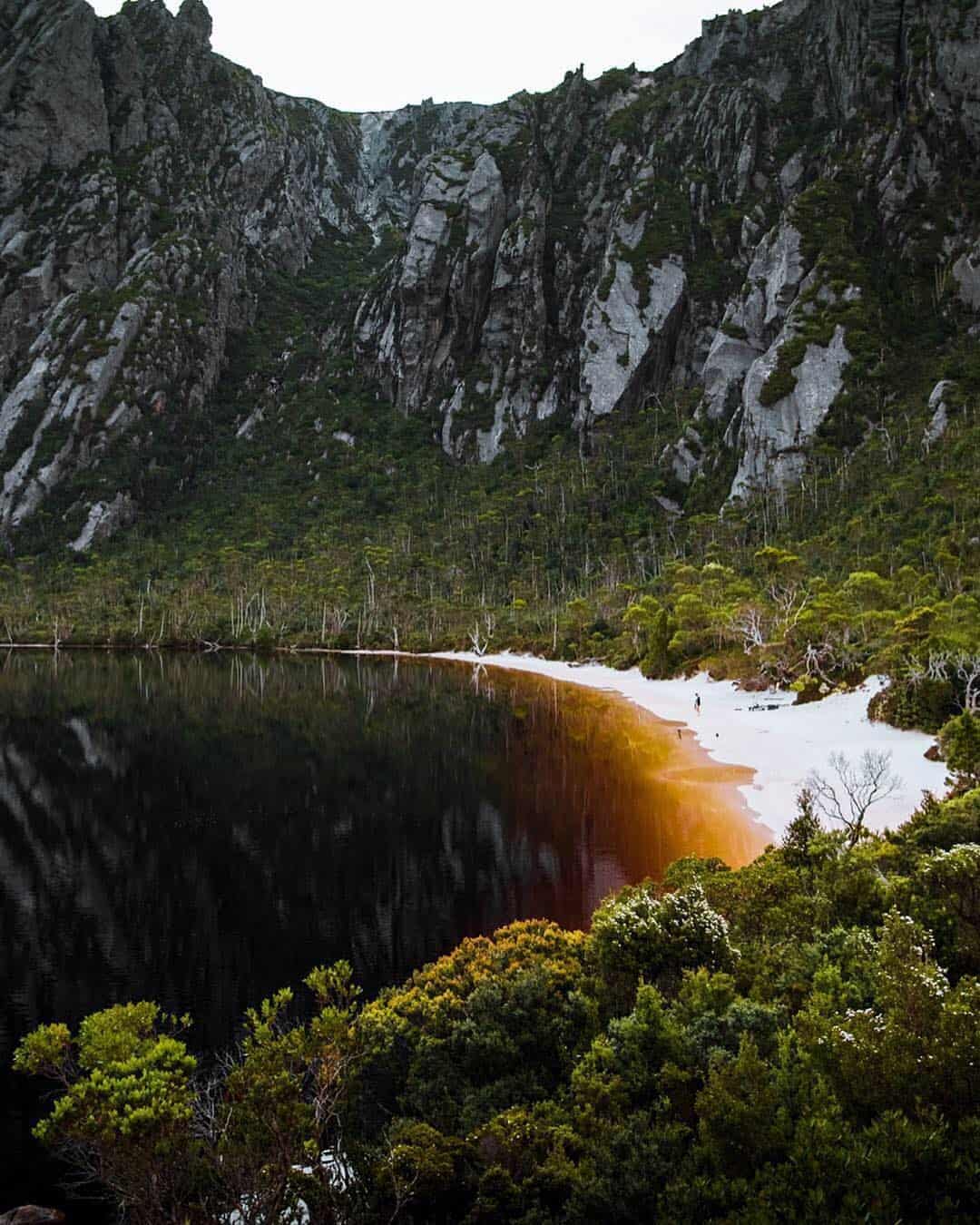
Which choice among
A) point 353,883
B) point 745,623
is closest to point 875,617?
point 745,623

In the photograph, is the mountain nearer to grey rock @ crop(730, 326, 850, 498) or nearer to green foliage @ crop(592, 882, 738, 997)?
grey rock @ crop(730, 326, 850, 498)

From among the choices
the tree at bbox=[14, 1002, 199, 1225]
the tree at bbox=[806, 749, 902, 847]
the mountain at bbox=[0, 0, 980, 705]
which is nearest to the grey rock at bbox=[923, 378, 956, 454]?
the mountain at bbox=[0, 0, 980, 705]

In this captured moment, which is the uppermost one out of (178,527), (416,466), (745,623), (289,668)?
(416,466)

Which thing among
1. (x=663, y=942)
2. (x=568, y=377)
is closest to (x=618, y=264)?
(x=568, y=377)

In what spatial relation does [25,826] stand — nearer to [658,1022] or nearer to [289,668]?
[658,1022]

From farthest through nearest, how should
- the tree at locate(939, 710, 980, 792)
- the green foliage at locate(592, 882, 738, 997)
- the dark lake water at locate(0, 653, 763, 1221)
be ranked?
the tree at locate(939, 710, 980, 792) → the dark lake water at locate(0, 653, 763, 1221) → the green foliage at locate(592, 882, 738, 997)

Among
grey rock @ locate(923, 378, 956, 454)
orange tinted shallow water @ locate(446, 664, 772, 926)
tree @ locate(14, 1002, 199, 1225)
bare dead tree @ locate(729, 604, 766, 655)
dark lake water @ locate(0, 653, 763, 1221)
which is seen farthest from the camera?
grey rock @ locate(923, 378, 956, 454)
